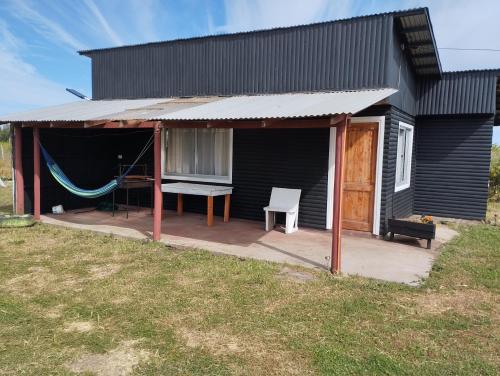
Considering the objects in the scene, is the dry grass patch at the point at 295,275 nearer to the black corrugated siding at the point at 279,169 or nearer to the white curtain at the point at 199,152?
the black corrugated siding at the point at 279,169

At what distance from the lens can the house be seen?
6699 mm

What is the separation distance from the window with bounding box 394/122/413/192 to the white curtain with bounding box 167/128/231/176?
10.9 ft

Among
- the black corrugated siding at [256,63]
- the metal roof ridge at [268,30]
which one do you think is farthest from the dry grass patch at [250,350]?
the metal roof ridge at [268,30]

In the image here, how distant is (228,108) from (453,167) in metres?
5.54

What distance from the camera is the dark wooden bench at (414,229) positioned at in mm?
6230

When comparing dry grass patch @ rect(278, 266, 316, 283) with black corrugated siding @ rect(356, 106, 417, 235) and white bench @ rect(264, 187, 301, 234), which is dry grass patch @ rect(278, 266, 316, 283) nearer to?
white bench @ rect(264, 187, 301, 234)

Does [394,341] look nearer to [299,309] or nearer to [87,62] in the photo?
[299,309]

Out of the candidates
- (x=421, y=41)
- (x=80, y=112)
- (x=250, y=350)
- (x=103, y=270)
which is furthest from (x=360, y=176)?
(x=80, y=112)

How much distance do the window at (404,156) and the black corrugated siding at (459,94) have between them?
32.0 inches

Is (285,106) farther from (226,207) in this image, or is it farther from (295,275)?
(226,207)

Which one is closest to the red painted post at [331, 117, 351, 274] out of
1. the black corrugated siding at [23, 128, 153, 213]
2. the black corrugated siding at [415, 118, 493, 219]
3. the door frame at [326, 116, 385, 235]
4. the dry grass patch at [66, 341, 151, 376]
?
the door frame at [326, 116, 385, 235]

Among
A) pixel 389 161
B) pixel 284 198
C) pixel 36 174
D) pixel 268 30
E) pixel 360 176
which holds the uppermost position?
pixel 268 30

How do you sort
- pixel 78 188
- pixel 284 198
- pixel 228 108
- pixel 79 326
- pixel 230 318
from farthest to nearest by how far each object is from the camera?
pixel 78 188 → pixel 284 198 → pixel 228 108 → pixel 230 318 → pixel 79 326

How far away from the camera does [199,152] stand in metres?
8.68
